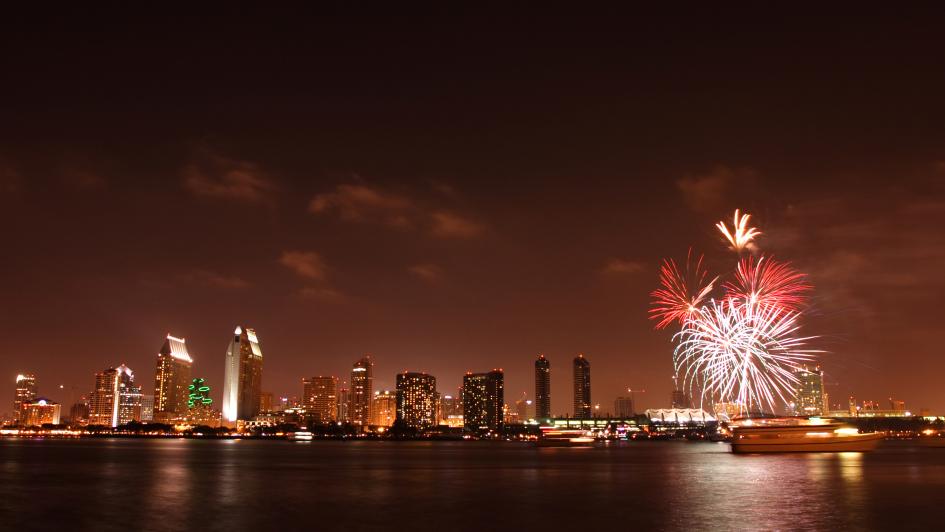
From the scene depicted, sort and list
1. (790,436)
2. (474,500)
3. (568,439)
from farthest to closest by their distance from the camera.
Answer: (568,439) → (790,436) → (474,500)

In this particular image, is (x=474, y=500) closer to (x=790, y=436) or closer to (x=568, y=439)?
(x=790, y=436)

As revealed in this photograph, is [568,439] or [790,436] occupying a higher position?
[790,436]

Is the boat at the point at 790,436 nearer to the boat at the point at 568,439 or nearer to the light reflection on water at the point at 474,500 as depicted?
the light reflection on water at the point at 474,500

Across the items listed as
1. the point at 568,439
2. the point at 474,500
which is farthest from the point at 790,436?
the point at 568,439

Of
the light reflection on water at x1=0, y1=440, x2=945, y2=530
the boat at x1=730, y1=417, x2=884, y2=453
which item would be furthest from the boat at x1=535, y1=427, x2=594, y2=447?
the light reflection on water at x1=0, y1=440, x2=945, y2=530

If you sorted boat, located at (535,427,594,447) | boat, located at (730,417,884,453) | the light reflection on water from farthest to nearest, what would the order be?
boat, located at (535,427,594,447)
boat, located at (730,417,884,453)
the light reflection on water

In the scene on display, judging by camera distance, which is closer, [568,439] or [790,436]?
[790,436]

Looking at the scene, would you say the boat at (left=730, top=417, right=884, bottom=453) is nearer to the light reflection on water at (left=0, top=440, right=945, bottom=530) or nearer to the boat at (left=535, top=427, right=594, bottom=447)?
the light reflection on water at (left=0, top=440, right=945, bottom=530)

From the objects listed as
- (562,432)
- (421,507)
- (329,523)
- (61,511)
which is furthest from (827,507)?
(562,432)
